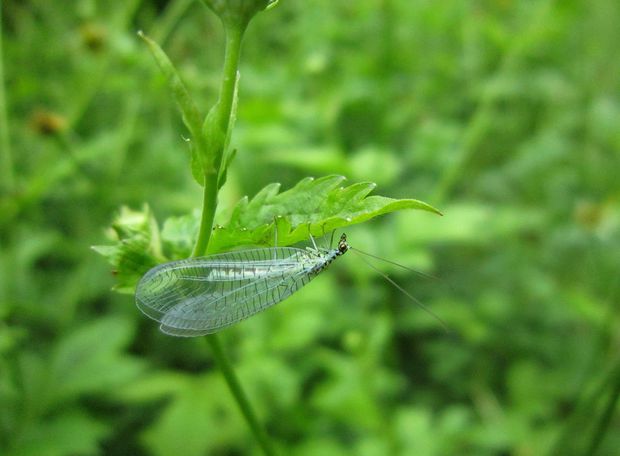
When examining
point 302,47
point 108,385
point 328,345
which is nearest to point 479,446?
point 328,345

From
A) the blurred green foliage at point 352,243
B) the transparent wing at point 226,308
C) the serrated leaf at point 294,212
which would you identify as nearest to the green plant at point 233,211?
the serrated leaf at point 294,212

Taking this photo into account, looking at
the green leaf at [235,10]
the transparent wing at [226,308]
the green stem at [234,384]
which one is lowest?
the green stem at [234,384]

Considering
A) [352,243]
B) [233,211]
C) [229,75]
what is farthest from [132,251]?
[352,243]

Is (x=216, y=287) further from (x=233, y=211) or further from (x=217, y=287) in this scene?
(x=233, y=211)

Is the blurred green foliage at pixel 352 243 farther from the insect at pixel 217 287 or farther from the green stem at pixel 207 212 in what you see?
the green stem at pixel 207 212

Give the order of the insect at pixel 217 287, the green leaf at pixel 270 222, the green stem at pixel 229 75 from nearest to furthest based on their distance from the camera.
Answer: the green stem at pixel 229 75, the green leaf at pixel 270 222, the insect at pixel 217 287

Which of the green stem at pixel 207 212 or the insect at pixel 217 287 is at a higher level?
the insect at pixel 217 287
